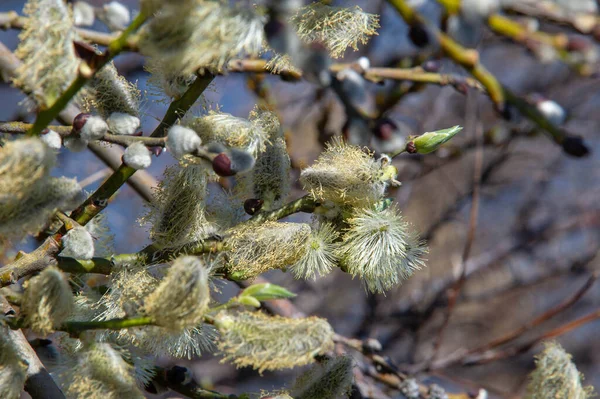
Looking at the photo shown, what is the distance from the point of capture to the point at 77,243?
72 centimetres

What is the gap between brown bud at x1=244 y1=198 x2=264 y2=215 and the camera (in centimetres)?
86

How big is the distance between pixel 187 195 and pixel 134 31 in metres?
0.31

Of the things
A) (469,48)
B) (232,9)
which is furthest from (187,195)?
(469,48)

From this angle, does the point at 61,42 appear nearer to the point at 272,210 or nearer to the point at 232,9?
the point at 232,9

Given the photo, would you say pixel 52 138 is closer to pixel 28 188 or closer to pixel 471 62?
pixel 28 188

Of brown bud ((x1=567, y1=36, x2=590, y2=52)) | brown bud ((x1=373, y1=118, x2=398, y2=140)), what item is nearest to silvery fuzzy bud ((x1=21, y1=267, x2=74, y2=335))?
brown bud ((x1=373, y1=118, x2=398, y2=140))

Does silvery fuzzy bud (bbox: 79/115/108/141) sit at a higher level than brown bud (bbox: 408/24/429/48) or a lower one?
lower

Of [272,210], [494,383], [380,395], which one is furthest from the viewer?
[494,383]

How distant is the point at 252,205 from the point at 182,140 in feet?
0.70

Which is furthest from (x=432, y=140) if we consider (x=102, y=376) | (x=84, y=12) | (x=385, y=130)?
(x=84, y=12)

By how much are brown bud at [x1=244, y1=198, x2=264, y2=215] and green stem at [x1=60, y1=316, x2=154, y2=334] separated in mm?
248

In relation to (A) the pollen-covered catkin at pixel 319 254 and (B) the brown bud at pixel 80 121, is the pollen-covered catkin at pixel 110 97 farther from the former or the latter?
(A) the pollen-covered catkin at pixel 319 254

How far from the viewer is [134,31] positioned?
0.56 metres

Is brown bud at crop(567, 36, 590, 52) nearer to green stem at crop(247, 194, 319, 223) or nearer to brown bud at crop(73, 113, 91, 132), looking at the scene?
green stem at crop(247, 194, 319, 223)
